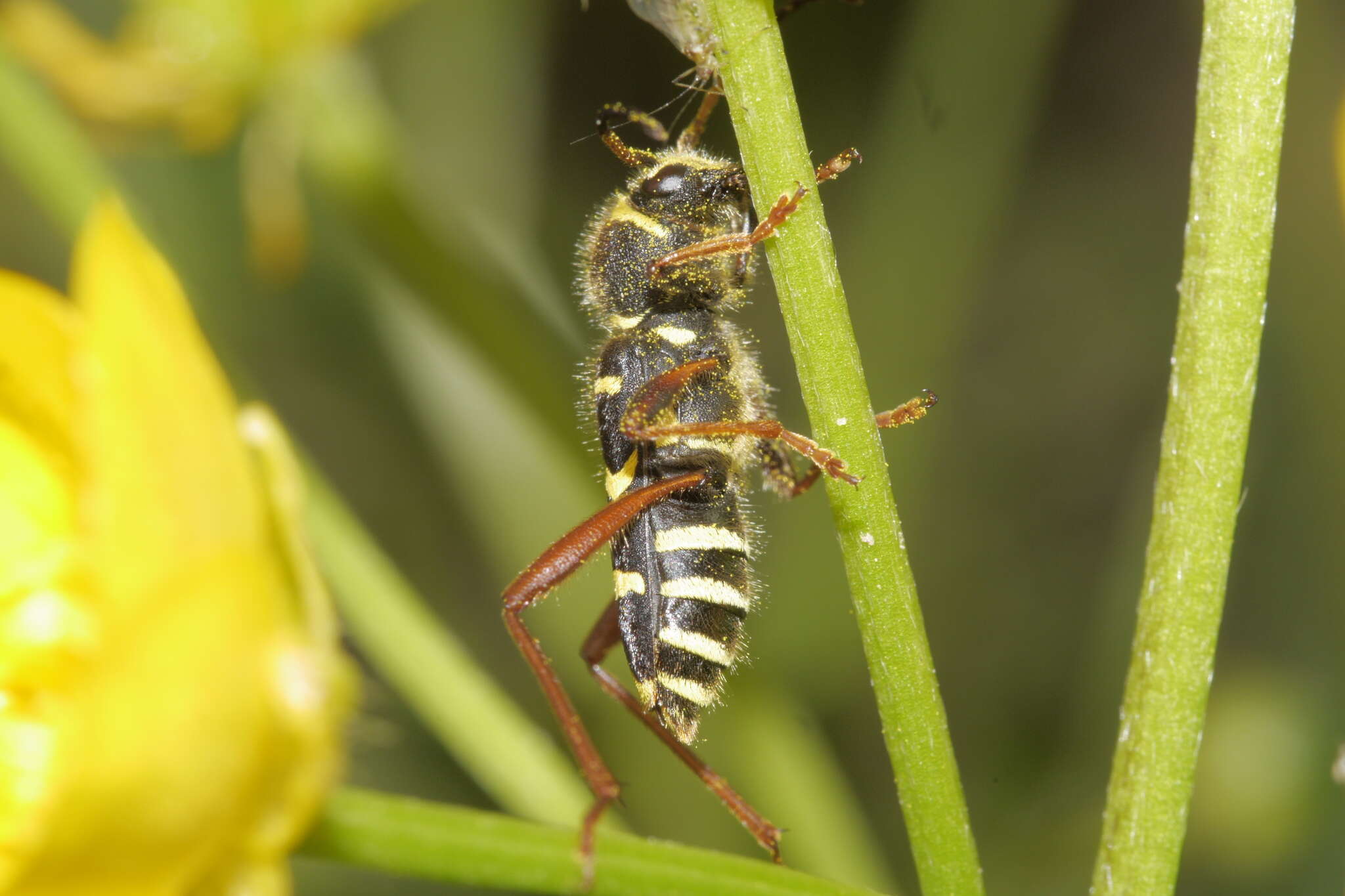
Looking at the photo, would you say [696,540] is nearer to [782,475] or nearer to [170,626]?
[782,475]

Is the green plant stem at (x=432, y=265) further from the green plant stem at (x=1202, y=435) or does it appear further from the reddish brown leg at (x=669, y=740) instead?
the green plant stem at (x=1202, y=435)

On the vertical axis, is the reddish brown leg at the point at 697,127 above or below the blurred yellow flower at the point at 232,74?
below

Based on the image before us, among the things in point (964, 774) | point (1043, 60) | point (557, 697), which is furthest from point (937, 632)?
point (557, 697)

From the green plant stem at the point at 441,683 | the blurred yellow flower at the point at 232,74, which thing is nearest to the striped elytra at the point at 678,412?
the green plant stem at the point at 441,683

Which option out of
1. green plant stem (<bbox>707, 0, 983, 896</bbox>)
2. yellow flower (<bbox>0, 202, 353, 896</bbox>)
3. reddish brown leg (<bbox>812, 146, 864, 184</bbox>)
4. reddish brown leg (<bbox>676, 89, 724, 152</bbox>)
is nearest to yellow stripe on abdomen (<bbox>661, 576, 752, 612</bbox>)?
green plant stem (<bbox>707, 0, 983, 896</bbox>)

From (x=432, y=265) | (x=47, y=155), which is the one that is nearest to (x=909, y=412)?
(x=432, y=265)

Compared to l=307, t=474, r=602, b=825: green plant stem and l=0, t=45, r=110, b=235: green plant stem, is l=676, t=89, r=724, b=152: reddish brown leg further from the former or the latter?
l=0, t=45, r=110, b=235: green plant stem

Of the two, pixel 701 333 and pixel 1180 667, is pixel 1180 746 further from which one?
pixel 701 333
